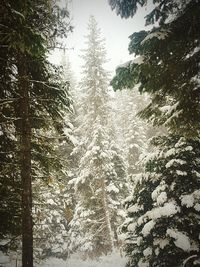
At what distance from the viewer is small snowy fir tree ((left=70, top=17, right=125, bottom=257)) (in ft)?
70.5

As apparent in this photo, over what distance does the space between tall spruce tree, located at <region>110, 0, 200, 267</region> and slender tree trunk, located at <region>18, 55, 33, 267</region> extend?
2.53 meters

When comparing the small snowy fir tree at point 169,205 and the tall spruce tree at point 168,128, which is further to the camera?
the small snowy fir tree at point 169,205

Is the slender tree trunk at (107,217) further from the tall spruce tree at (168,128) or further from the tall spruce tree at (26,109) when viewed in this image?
the tall spruce tree at (26,109)

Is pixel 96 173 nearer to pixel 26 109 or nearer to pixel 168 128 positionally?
pixel 168 128

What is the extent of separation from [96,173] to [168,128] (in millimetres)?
13991

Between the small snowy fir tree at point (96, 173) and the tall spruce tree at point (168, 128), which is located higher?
the small snowy fir tree at point (96, 173)

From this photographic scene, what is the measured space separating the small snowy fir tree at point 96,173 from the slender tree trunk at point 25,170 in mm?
13052

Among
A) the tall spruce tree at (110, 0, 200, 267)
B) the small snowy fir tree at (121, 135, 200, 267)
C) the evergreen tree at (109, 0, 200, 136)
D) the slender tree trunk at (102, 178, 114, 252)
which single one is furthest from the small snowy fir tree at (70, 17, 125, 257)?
the evergreen tree at (109, 0, 200, 136)

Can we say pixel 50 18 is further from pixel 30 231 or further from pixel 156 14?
pixel 30 231

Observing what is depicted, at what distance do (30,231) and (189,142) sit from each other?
20.3 ft

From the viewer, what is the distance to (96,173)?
21.9m

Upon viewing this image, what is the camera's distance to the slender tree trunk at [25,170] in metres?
7.15

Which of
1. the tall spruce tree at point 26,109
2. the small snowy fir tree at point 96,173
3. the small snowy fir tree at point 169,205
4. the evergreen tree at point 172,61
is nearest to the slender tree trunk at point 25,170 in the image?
the tall spruce tree at point 26,109

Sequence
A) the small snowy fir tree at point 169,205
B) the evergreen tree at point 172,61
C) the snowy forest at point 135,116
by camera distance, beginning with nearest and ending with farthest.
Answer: the evergreen tree at point 172,61, the snowy forest at point 135,116, the small snowy fir tree at point 169,205
